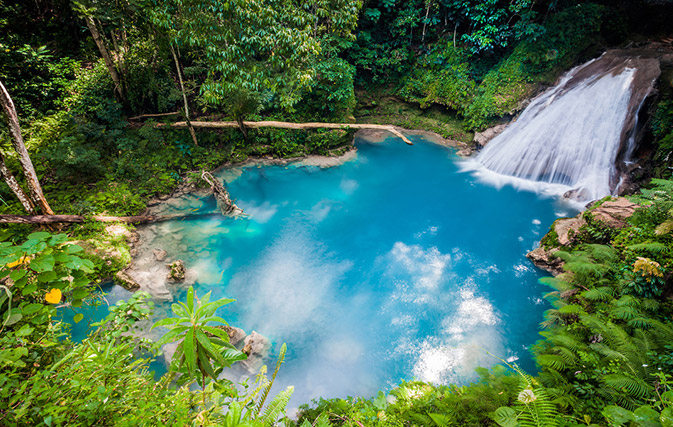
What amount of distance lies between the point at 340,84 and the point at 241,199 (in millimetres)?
6318

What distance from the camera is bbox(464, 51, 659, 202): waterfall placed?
8.71 meters

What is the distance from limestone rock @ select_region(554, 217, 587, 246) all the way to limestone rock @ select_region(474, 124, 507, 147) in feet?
18.2

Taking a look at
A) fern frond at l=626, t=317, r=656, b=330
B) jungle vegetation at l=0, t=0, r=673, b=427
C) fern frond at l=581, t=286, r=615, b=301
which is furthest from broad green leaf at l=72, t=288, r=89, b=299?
fern frond at l=581, t=286, r=615, b=301

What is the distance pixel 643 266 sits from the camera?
3939 millimetres

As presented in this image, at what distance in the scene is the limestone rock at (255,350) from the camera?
4.94 metres

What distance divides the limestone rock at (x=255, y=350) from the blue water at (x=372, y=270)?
199mm

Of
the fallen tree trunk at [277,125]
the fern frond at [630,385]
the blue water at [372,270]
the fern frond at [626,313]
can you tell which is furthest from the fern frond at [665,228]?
the fallen tree trunk at [277,125]

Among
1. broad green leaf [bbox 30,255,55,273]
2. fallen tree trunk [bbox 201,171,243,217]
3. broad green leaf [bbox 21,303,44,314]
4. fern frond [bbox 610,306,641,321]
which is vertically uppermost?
broad green leaf [bbox 30,255,55,273]

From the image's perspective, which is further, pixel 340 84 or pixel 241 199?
pixel 340 84

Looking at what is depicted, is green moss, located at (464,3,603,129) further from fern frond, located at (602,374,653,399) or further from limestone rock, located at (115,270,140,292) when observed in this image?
limestone rock, located at (115,270,140,292)

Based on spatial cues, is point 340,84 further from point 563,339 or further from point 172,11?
point 563,339

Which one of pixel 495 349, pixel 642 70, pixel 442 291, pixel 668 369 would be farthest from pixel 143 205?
pixel 642 70

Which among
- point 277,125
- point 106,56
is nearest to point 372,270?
point 277,125

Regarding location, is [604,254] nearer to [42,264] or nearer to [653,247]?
[653,247]
